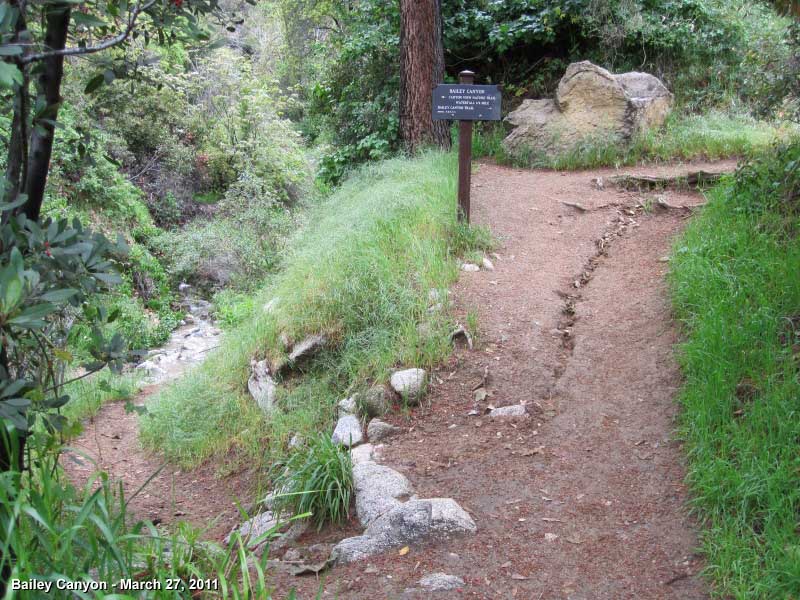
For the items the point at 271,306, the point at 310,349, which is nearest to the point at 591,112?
the point at 271,306

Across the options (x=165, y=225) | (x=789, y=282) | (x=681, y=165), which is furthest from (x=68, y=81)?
(x=789, y=282)

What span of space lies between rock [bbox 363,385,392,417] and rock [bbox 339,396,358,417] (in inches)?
3.3

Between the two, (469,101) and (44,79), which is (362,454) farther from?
(469,101)

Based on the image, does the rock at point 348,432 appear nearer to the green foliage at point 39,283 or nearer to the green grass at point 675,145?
the green foliage at point 39,283

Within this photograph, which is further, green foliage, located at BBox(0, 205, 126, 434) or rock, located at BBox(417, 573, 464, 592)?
rock, located at BBox(417, 573, 464, 592)

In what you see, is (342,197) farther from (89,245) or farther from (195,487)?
(89,245)

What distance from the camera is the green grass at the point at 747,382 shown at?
10.3 feet

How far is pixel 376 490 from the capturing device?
165 inches

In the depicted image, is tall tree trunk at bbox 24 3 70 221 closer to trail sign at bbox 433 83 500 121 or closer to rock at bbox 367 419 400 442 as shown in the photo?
rock at bbox 367 419 400 442

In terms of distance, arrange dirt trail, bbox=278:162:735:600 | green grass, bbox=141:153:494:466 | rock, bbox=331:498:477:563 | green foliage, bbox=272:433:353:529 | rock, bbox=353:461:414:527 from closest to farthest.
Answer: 1. dirt trail, bbox=278:162:735:600
2. rock, bbox=331:498:477:563
3. rock, bbox=353:461:414:527
4. green foliage, bbox=272:433:353:529
5. green grass, bbox=141:153:494:466

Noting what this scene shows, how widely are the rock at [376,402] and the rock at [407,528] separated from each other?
1.37 meters

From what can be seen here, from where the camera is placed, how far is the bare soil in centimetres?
342

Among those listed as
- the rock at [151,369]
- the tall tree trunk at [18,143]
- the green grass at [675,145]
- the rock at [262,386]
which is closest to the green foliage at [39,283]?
the tall tree trunk at [18,143]

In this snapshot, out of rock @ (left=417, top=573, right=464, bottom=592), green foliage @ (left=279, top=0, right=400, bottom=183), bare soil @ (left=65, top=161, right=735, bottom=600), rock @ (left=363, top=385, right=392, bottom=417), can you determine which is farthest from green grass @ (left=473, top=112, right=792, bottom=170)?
rock @ (left=417, top=573, right=464, bottom=592)
